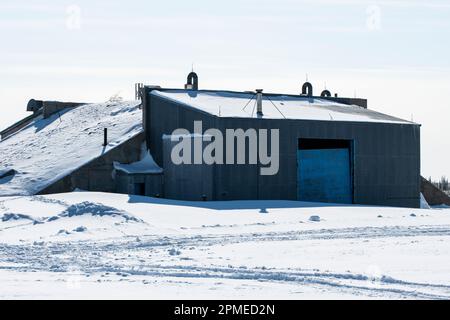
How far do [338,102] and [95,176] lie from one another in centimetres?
1783

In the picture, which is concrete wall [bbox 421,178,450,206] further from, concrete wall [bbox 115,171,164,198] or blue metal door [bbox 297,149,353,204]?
concrete wall [bbox 115,171,164,198]

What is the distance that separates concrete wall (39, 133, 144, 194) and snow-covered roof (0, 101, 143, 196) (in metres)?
0.38

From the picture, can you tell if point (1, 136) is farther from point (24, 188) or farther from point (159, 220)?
point (159, 220)

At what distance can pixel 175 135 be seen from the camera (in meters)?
41.0

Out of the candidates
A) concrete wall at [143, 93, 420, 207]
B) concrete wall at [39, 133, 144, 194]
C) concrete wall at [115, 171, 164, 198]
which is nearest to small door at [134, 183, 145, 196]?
concrete wall at [115, 171, 164, 198]

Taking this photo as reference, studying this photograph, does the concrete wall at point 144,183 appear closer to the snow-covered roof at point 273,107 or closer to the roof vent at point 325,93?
the snow-covered roof at point 273,107

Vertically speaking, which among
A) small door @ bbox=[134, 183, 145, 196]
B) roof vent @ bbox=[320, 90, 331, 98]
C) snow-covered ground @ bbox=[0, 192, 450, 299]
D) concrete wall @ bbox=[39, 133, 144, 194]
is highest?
roof vent @ bbox=[320, 90, 331, 98]

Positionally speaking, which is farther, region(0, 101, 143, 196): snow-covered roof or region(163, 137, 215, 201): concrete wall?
region(0, 101, 143, 196): snow-covered roof

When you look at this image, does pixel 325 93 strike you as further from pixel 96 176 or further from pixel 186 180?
pixel 96 176

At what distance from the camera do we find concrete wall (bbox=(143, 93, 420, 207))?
38.1 m

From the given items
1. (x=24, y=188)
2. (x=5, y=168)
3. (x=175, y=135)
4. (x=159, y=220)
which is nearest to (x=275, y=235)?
(x=159, y=220)

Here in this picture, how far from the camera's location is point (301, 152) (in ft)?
131

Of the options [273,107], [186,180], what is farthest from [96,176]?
[273,107]
